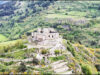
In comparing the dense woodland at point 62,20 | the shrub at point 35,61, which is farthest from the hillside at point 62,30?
the shrub at point 35,61

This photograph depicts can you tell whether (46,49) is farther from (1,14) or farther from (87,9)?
(1,14)

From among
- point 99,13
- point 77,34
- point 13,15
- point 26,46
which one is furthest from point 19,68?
point 13,15

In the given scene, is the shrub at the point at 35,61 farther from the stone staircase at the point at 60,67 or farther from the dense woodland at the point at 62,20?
the dense woodland at the point at 62,20

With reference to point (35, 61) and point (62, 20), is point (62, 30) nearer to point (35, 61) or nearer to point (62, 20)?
point (62, 20)

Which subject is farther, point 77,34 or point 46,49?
point 77,34

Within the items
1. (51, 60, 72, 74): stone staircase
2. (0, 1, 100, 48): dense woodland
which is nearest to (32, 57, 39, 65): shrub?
(51, 60, 72, 74): stone staircase

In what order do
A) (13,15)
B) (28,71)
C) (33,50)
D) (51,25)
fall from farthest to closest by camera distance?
(13,15) < (51,25) < (33,50) < (28,71)

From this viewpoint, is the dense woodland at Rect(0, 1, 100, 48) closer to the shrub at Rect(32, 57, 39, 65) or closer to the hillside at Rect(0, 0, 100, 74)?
the hillside at Rect(0, 0, 100, 74)

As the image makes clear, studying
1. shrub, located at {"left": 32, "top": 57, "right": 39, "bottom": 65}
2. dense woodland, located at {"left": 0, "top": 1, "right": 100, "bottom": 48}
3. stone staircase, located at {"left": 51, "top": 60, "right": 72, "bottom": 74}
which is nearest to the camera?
stone staircase, located at {"left": 51, "top": 60, "right": 72, "bottom": 74}
